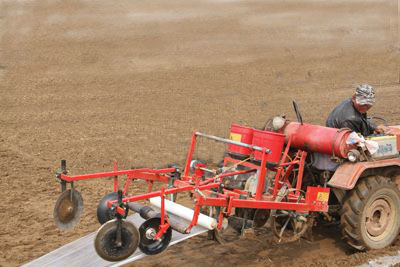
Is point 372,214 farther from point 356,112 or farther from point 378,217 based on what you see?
point 356,112

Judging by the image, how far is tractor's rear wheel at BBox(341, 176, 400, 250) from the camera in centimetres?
595

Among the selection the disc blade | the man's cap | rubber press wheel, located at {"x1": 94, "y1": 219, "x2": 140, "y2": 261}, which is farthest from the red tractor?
the man's cap

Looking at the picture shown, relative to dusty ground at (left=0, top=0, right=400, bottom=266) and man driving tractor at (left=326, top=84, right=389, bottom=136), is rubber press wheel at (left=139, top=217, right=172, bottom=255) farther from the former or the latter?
man driving tractor at (left=326, top=84, right=389, bottom=136)

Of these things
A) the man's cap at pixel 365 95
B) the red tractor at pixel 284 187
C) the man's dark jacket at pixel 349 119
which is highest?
the man's cap at pixel 365 95

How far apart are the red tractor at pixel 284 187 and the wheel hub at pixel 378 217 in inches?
0.4

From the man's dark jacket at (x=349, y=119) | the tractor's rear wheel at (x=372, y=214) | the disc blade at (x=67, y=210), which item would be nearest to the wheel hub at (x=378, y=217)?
the tractor's rear wheel at (x=372, y=214)

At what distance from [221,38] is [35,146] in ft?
28.3

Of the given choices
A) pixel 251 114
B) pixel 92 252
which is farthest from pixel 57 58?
pixel 92 252

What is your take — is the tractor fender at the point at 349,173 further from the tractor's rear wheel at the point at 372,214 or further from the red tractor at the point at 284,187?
the tractor's rear wheel at the point at 372,214

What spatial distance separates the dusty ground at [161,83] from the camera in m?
7.12

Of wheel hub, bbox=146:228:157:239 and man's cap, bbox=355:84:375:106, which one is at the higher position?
man's cap, bbox=355:84:375:106

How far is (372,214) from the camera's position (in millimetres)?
6203

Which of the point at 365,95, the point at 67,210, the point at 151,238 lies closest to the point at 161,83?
the point at 365,95

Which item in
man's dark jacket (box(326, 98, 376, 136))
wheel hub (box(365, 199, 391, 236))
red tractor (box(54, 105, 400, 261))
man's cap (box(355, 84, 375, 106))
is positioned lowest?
wheel hub (box(365, 199, 391, 236))
